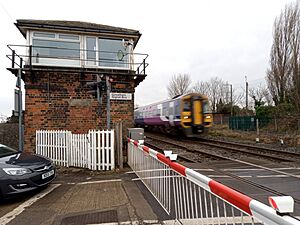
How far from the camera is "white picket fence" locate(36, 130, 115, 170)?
8359 mm

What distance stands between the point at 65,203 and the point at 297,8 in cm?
3453

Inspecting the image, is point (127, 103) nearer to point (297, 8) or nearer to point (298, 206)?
point (298, 206)

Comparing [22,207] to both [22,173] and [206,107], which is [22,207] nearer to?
[22,173]

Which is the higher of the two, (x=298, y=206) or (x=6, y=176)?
(x=6, y=176)

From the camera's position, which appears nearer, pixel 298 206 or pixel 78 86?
pixel 298 206

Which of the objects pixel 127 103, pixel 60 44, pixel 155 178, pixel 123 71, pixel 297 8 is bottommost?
pixel 155 178

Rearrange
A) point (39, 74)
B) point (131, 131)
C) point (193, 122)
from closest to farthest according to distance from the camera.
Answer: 1. point (131, 131)
2. point (39, 74)
3. point (193, 122)

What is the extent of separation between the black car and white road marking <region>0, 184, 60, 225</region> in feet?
0.72

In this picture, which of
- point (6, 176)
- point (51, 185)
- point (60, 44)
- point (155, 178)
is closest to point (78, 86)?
point (60, 44)

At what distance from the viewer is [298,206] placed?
4578 millimetres

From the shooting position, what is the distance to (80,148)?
29.0 feet

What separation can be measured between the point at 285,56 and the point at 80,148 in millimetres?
29277

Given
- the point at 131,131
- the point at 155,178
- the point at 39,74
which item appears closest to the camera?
the point at 155,178

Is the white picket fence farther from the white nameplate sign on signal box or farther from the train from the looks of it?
the train
